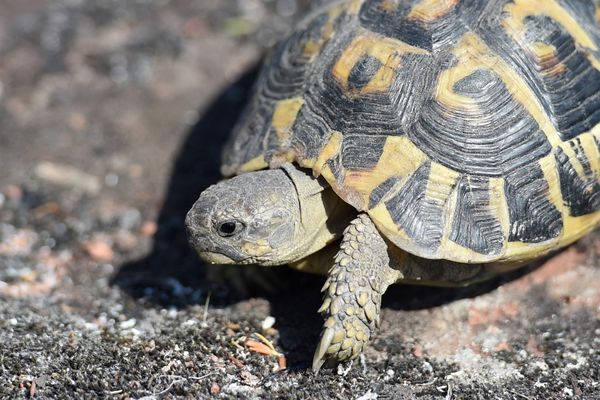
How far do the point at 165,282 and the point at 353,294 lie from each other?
1366 millimetres

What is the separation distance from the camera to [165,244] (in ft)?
15.6

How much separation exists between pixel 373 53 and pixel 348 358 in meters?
1.49

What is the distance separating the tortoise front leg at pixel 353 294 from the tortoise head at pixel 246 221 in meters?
0.30

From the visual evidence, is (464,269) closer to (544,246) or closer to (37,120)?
(544,246)

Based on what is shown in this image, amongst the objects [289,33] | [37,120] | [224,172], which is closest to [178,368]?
[224,172]

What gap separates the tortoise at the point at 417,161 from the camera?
3.49 meters

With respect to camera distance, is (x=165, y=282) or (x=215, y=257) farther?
(x=165, y=282)

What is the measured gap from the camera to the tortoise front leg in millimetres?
3398

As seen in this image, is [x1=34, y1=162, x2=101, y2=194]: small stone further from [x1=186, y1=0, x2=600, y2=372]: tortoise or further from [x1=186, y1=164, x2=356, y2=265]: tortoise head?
[x1=186, y1=164, x2=356, y2=265]: tortoise head

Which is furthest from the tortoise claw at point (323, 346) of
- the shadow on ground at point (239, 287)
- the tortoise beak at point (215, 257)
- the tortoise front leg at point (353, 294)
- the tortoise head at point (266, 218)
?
the tortoise beak at point (215, 257)

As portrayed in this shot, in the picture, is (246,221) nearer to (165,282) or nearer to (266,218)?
(266,218)

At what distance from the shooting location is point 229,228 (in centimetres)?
350

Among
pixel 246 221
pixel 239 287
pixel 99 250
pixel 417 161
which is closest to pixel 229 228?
pixel 246 221

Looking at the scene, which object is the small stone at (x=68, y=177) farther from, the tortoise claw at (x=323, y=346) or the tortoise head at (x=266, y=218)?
the tortoise claw at (x=323, y=346)
